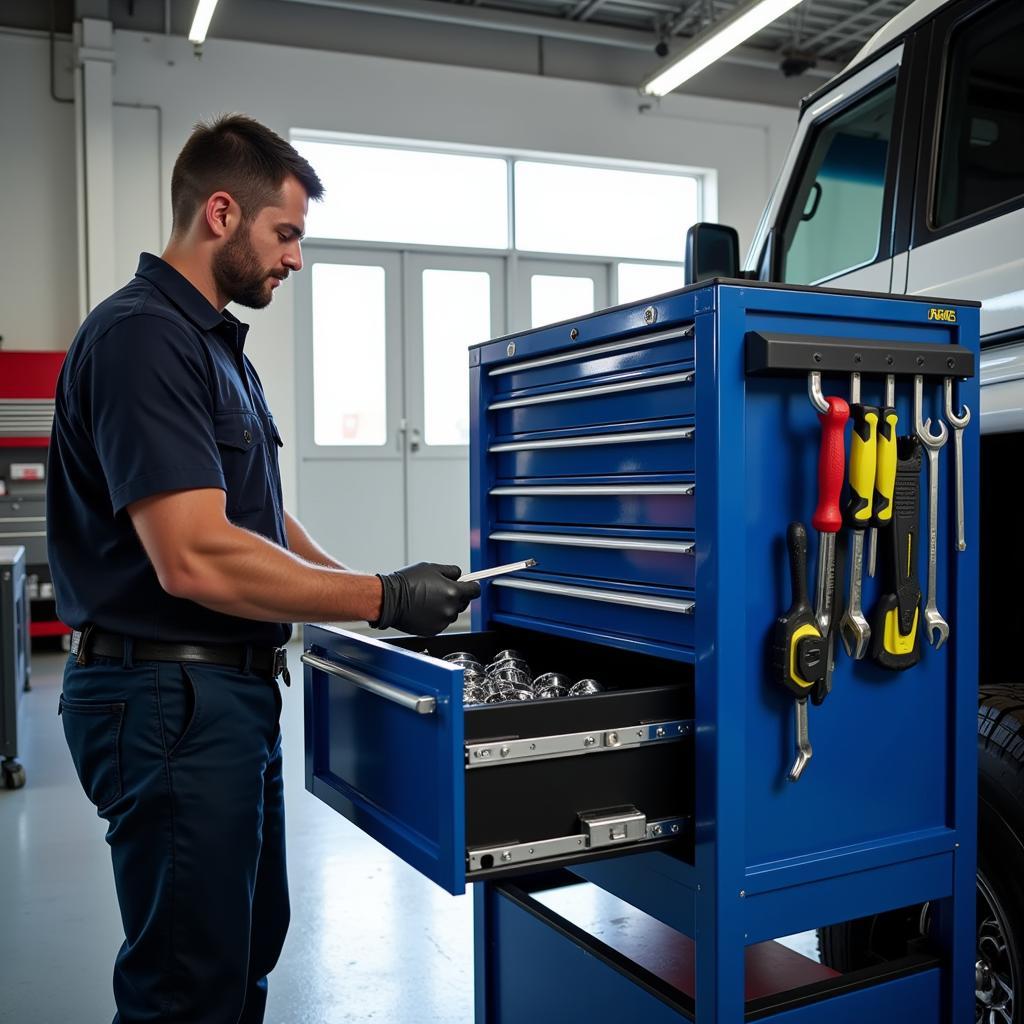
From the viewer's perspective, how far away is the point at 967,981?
145 centimetres

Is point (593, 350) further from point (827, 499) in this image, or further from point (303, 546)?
point (303, 546)

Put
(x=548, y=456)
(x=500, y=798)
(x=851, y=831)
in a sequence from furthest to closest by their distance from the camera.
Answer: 1. (x=548, y=456)
2. (x=851, y=831)
3. (x=500, y=798)

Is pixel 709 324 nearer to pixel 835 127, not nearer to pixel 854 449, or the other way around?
pixel 854 449

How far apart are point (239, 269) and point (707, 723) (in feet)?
3.21

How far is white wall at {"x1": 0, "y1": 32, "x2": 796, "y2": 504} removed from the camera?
6652mm

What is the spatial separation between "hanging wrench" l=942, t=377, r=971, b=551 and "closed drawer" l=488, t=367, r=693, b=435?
0.36 metres

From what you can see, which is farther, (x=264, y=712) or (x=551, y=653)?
(x=551, y=653)

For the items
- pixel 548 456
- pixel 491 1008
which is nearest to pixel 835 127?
pixel 548 456

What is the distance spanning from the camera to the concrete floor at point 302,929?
7.29 feet

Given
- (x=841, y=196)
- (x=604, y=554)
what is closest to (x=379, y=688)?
(x=604, y=554)

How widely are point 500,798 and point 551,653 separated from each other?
670 millimetres

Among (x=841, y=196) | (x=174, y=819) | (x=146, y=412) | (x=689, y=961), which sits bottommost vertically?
(x=689, y=961)

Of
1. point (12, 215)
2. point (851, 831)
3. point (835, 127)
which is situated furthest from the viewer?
point (12, 215)

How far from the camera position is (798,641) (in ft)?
4.14
